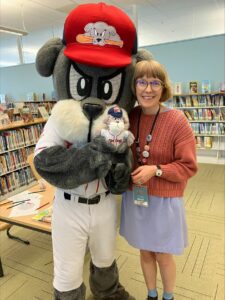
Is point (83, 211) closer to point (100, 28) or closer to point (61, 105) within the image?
point (61, 105)

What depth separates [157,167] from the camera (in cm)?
124

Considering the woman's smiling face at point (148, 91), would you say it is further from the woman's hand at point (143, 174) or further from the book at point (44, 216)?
the book at point (44, 216)

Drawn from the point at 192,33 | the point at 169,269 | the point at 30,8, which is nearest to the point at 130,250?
the point at 169,269

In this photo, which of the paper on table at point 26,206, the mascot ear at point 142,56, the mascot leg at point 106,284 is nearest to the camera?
the mascot ear at point 142,56

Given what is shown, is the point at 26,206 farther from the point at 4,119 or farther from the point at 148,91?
the point at 4,119

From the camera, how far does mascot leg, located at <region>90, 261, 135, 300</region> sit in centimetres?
152

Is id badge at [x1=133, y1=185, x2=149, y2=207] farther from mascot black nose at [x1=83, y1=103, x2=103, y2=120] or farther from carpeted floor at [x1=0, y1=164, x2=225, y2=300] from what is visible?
carpeted floor at [x1=0, y1=164, x2=225, y2=300]

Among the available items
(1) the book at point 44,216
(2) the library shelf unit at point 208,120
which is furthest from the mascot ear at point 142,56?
(2) the library shelf unit at point 208,120

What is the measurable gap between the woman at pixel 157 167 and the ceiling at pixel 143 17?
2.94 meters

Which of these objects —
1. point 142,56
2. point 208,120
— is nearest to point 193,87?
point 208,120

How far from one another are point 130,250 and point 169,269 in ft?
3.09

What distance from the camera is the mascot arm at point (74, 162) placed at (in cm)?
110

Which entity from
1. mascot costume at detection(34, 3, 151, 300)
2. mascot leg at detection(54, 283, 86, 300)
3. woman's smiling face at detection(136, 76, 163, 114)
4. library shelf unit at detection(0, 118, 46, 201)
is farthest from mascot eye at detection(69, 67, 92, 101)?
library shelf unit at detection(0, 118, 46, 201)

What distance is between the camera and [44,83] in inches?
299
